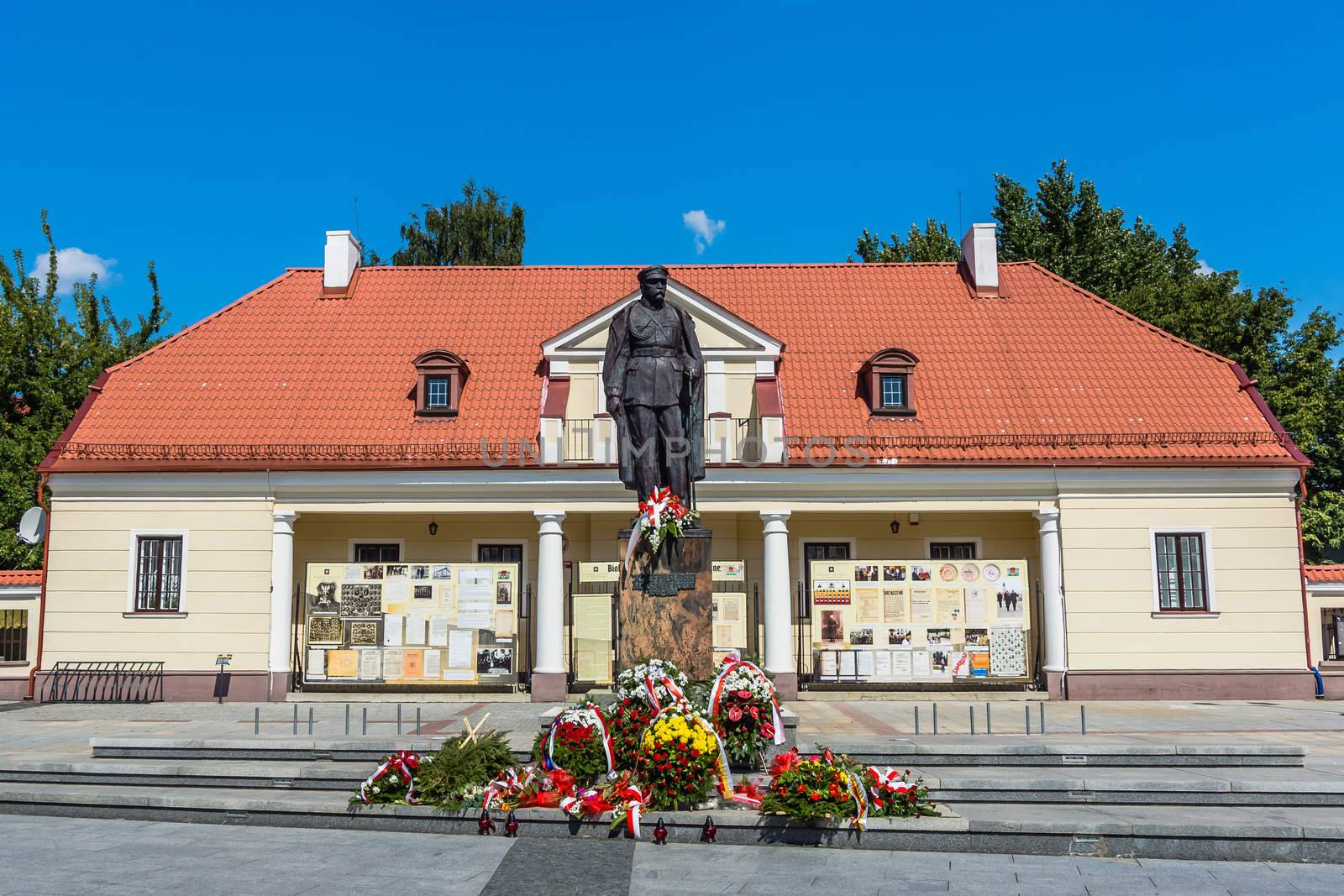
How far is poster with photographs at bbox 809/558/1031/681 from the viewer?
2100 cm

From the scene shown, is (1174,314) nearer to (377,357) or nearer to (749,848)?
(377,357)

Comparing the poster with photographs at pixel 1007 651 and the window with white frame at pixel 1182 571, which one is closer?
the poster with photographs at pixel 1007 651

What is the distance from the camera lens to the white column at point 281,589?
21.0 m

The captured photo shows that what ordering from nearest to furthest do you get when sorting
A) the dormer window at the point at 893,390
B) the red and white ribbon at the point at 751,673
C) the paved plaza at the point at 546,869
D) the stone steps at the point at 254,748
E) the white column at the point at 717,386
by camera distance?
the paved plaza at the point at 546,869
the red and white ribbon at the point at 751,673
the stone steps at the point at 254,748
the white column at the point at 717,386
the dormer window at the point at 893,390

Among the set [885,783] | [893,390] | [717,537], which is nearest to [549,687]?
[717,537]

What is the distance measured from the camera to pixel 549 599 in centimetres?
2095

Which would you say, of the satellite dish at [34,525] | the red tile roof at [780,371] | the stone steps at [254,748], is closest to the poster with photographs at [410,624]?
the red tile roof at [780,371]

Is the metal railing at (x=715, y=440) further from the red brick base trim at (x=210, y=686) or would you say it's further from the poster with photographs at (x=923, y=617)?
the red brick base trim at (x=210, y=686)

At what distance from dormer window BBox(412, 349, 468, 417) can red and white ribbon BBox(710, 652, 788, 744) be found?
1295 cm

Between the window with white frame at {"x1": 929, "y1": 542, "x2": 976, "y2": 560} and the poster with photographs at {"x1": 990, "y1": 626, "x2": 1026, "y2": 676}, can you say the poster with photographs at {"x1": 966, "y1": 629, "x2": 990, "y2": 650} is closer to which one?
the poster with photographs at {"x1": 990, "y1": 626, "x2": 1026, "y2": 676}

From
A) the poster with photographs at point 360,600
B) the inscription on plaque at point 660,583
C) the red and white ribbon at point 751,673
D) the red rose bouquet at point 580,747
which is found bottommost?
the red rose bouquet at point 580,747

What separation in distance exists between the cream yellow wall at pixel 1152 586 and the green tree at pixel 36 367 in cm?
2363

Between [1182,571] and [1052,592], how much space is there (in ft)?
8.44

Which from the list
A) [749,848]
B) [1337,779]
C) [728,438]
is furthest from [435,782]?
[728,438]
